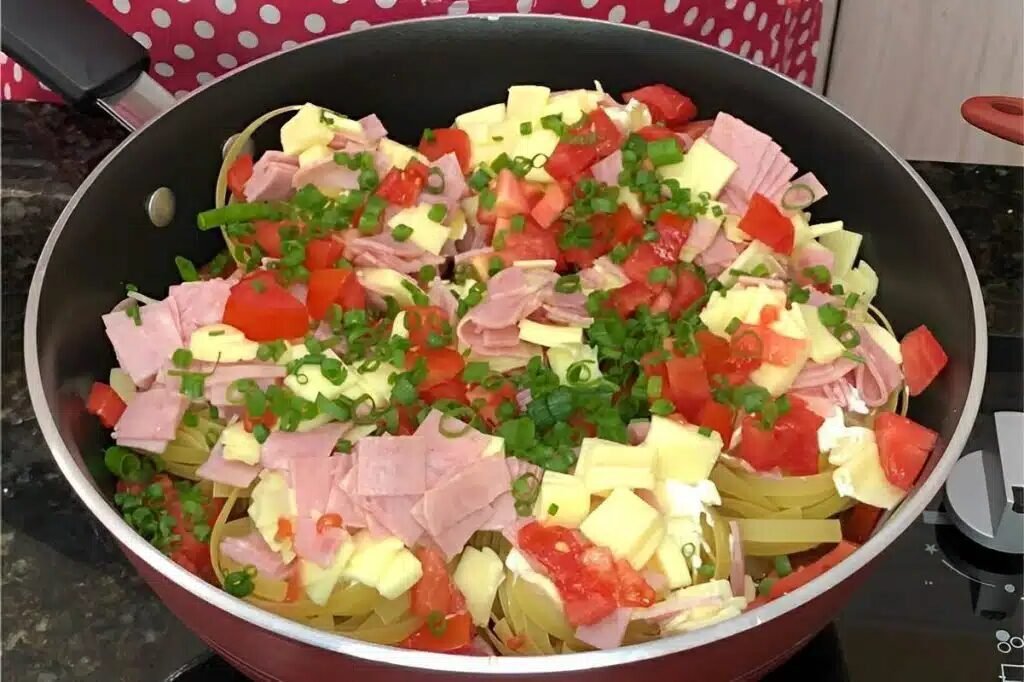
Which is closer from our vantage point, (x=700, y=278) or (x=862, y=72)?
(x=700, y=278)

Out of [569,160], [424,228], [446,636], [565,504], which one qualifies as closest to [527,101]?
[569,160]

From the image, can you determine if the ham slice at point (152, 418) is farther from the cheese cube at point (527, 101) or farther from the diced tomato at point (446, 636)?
the cheese cube at point (527, 101)

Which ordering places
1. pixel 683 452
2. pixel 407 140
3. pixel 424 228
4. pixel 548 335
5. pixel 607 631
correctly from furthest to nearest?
pixel 407 140 < pixel 424 228 < pixel 548 335 < pixel 683 452 < pixel 607 631

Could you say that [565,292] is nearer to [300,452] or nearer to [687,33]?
[300,452]

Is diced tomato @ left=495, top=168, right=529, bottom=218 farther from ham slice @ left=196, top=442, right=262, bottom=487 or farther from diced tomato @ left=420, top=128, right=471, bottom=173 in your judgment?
ham slice @ left=196, top=442, right=262, bottom=487

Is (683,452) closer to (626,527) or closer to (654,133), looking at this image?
(626,527)

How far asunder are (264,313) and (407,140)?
13.4 inches

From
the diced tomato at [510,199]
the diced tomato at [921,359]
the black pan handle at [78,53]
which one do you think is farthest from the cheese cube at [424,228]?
the diced tomato at [921,359]

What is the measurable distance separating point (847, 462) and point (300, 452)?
0.48 meters

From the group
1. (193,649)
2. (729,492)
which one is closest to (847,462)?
(729,492)

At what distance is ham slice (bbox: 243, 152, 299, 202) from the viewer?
113 centimetres

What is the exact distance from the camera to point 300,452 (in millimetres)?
932

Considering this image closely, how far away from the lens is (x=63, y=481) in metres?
1.10

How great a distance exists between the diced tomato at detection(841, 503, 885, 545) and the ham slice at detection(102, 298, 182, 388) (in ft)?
2.14
